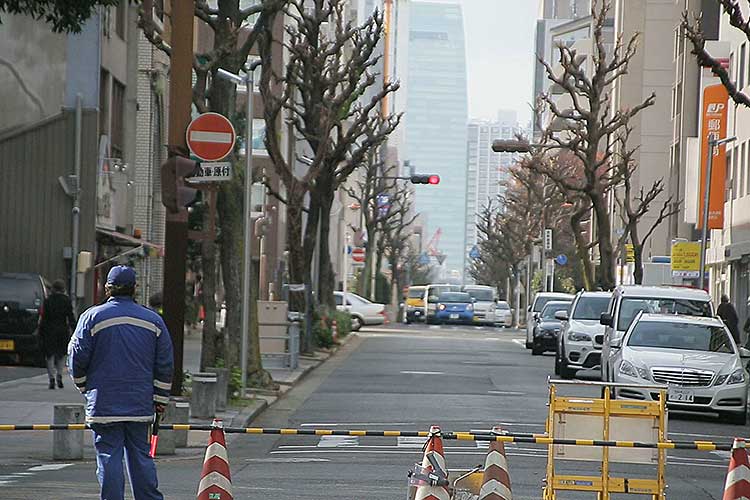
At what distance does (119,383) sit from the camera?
36.1 feet

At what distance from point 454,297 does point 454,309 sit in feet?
3.08

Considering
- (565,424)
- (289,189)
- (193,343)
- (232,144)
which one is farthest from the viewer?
(193,343)

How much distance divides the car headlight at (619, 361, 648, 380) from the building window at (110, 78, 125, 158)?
21.7 m

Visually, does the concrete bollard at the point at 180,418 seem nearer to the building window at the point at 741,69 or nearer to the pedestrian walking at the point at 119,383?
the pedestrian walking at the point at 119,383

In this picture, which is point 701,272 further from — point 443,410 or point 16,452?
point 16,452

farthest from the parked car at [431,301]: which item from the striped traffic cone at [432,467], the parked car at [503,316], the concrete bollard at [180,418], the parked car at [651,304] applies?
the striped traffic cone at [432,467]

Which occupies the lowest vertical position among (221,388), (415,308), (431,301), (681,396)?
(415,308)

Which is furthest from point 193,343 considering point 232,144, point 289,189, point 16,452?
point 16,452

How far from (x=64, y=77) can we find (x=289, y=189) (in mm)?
6303

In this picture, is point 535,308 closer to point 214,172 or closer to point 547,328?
point 547,328

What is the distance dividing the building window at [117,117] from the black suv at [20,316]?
11605mm

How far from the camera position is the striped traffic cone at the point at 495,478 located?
11.1 meters

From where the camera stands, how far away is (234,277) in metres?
25.9

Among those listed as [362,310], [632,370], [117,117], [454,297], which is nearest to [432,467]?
[632,370]
